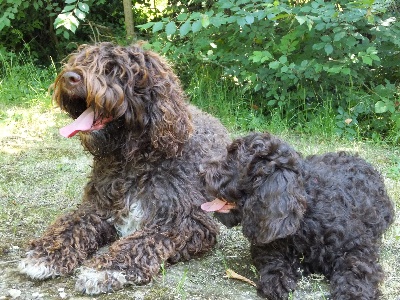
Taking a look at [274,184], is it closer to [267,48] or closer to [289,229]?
[289,229]

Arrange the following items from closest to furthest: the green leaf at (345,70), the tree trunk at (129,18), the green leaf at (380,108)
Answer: the green leaf at (345,70) → the green leaf at (380,108) → the tree trunk at (129,18)

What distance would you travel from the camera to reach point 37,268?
3406 mm

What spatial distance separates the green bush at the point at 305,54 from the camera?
586 centimetres

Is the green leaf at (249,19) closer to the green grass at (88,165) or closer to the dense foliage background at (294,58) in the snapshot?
the dense foliage background at (294,58)

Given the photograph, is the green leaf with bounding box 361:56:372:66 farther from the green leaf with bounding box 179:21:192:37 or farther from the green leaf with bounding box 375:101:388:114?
the green leaf with bounding box 179:21:192:37

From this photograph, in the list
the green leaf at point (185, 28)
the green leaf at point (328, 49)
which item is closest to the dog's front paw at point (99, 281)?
the green leaf at point (185, 28)

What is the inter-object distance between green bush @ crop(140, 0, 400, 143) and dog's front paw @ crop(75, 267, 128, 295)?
299cm

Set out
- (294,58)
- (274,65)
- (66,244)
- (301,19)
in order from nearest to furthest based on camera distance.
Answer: (66,244) < (301,19) < (274,65) < (294,58)

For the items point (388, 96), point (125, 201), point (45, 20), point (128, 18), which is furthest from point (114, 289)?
point (45, 20)

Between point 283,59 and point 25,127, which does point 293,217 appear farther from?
point 25,127

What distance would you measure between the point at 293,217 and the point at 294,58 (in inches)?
157

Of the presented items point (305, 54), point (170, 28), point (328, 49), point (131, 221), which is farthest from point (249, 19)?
point (131, 221)

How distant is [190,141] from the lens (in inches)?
151

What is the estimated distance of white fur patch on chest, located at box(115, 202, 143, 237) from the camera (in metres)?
3.63
